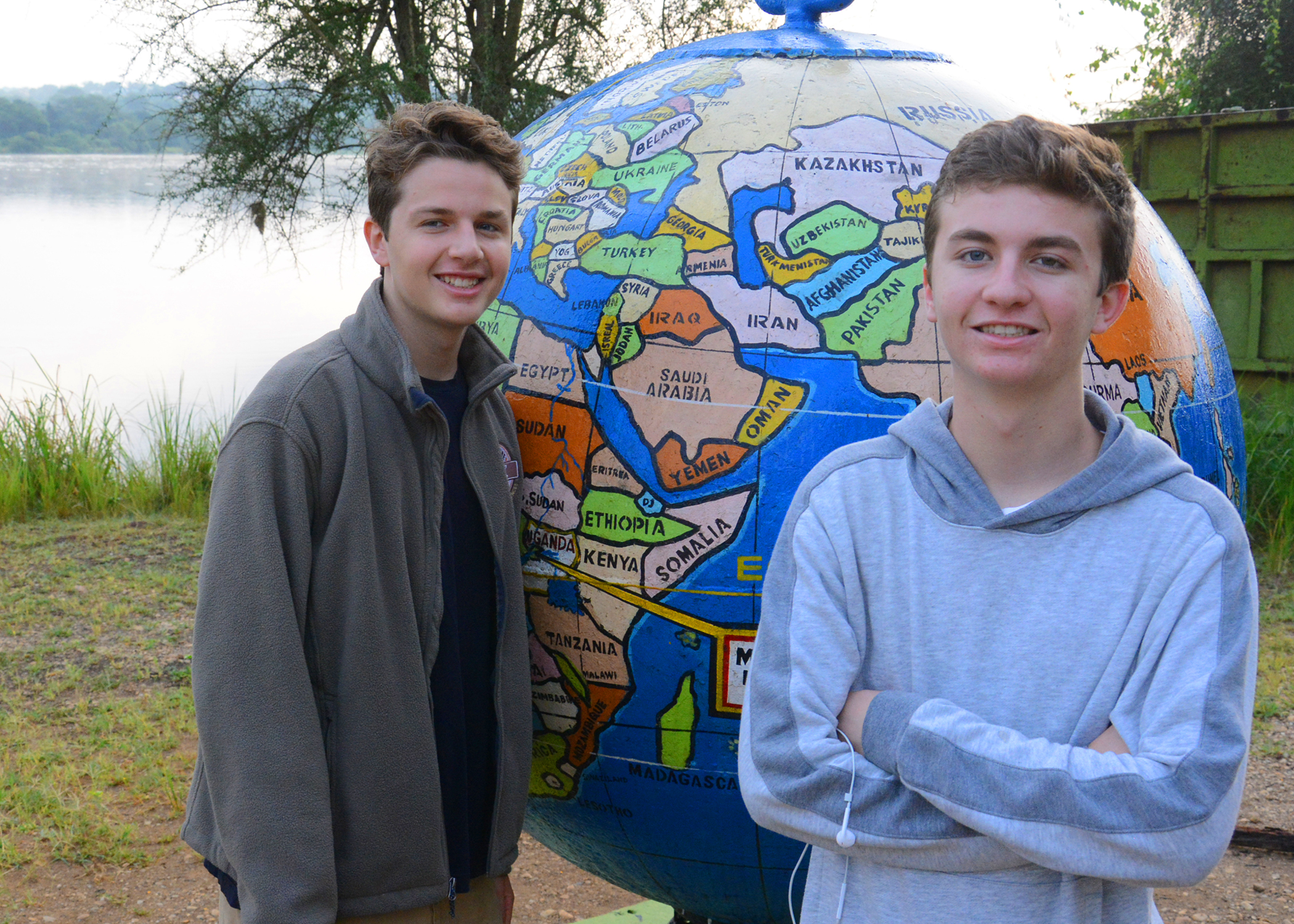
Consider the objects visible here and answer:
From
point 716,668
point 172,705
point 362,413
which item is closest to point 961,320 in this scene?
point 716,668

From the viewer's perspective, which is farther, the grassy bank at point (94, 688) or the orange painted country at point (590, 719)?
the grassy bank at point (94, 688)

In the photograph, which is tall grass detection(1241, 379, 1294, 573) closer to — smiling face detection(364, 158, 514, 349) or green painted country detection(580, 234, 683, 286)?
green painted country detection(580, 234, 683, 286)

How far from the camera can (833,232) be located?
2.44 meters

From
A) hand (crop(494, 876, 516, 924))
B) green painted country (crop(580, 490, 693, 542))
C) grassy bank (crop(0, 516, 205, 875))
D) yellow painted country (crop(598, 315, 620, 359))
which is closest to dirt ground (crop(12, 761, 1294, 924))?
grassy bank (crop(0, 516, 205, 875))

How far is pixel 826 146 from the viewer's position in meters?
2.56

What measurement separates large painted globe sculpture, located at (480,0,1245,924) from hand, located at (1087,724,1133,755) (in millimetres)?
814

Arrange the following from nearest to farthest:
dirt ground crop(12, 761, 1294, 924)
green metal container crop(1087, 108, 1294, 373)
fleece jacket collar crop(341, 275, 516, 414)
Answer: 1. fleece jacket collar crop(341, 275, 516, 414)
2. dirt ground crop(12, 761, 1294, 924)
3. green metal container crop(1087, 108, 1294, 373)

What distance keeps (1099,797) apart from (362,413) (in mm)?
1371

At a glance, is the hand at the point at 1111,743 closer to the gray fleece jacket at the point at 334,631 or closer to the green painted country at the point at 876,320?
the green painted country at the point at 876,320

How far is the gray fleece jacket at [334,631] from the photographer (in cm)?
203

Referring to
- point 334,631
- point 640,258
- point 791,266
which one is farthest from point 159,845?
point 791,266

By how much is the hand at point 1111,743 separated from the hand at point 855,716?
301 mm

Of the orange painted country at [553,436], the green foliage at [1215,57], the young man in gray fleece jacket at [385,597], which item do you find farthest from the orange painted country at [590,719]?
the green foliage at [1215,57]

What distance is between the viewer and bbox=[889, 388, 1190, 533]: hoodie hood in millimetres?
1707
